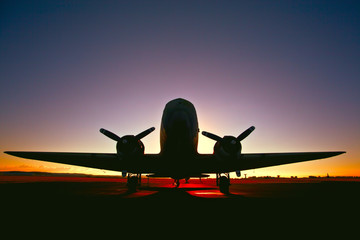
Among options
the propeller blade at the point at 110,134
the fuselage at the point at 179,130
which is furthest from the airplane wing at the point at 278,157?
the propeller blade at the point at 110,134

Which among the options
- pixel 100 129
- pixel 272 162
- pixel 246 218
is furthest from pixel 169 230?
pixel 272 162

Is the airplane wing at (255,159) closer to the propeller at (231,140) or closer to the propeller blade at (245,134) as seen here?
the propeller at (231,140)

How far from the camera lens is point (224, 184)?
57.2ft

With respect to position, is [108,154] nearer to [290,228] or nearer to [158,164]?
[158,164]

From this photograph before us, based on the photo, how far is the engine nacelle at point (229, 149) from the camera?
1545cm

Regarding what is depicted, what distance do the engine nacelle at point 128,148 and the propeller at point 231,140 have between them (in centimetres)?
504

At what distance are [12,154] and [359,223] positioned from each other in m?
21.3

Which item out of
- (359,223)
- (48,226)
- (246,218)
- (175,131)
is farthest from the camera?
(175,131)

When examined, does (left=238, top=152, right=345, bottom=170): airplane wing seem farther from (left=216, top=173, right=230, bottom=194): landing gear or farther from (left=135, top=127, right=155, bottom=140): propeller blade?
(left=135, top=127, right=155, bottom=140): propeller blade

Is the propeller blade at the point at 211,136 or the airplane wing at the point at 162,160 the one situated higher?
the propeller blade at the point at 211,136

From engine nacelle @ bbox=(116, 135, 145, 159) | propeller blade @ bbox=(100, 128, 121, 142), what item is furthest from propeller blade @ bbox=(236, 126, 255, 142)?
propeller blade @ bbox=(100, 128, 121, 142)

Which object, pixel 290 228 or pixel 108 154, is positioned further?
pixel 108 154

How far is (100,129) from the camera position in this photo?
16531 millimetres

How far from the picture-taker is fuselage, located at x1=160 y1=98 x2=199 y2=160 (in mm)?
16033
